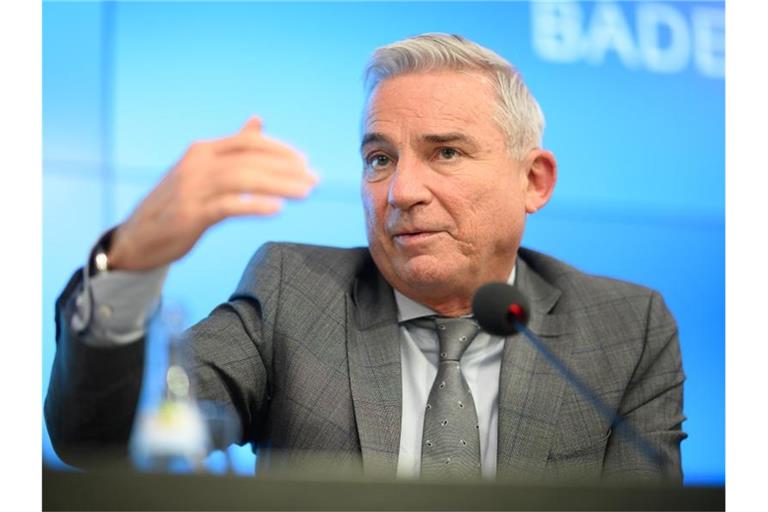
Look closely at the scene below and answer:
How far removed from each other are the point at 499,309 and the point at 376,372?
0.45 meters

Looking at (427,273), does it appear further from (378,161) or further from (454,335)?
(378,161)

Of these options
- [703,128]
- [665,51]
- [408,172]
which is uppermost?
[665,51]

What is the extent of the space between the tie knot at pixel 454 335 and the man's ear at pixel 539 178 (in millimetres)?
351

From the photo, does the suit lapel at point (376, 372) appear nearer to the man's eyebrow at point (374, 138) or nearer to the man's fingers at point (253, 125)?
the man's eyebrow at point (374, 138)

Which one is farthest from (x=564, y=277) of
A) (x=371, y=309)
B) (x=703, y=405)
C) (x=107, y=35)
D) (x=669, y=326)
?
(x=107, y=35)

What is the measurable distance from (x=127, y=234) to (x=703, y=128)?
227 cm

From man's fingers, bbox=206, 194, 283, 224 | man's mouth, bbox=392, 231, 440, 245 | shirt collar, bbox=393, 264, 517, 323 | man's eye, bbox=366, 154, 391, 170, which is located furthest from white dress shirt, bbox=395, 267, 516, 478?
man's fingers, bbox=206, 194, 283, 224

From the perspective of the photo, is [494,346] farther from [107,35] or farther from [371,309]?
[107,35]

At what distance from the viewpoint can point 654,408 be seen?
2.06 meters

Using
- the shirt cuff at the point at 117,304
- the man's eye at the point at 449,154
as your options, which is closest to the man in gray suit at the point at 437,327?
the man's eye at the point at 449,154

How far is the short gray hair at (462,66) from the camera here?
206 cm

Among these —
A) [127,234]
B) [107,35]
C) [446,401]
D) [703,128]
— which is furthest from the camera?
[703,128]

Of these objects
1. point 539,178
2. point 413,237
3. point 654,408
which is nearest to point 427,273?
point 413,237

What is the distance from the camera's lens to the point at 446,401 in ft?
6.23
